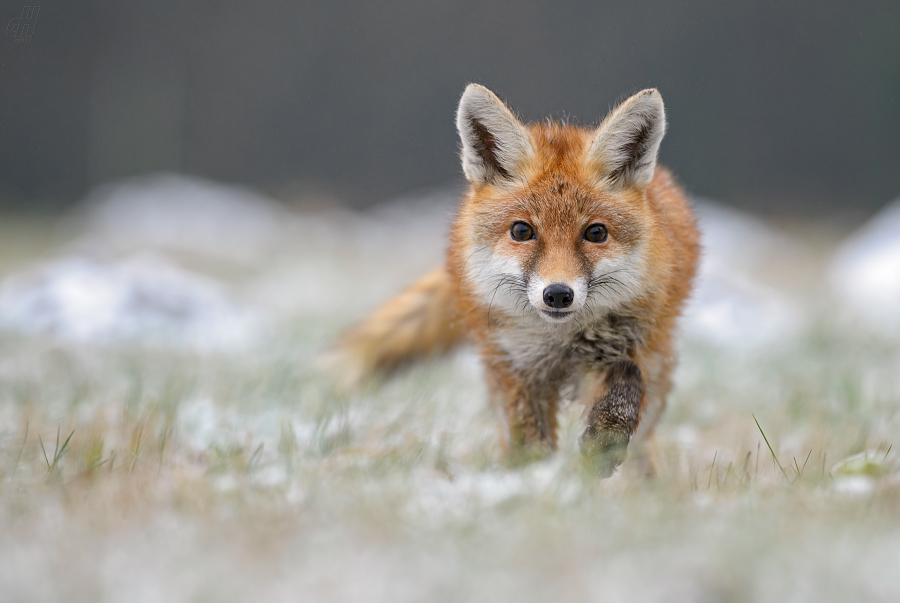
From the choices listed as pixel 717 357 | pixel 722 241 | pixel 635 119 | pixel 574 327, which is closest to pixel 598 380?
pixel 574 327

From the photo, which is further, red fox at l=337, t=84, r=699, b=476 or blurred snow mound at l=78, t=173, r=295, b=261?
blurred snow mound at l=78, t=173, r=295, b=261

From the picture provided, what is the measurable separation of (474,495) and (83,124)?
10.3 metres

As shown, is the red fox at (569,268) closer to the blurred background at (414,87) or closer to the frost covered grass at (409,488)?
the frost covered grass at (409,488)

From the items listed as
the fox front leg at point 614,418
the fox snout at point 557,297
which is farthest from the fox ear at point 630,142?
the fox front leg at point 614,418

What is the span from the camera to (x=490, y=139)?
3105 millimetres

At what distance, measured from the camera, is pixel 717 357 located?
17.2 ft

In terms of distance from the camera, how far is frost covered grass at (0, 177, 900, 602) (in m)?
1.75

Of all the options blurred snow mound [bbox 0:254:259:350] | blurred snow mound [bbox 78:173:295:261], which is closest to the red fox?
blurred snow mound [bbox 0:254:259:350]

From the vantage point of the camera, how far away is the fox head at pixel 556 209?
2.78 metres

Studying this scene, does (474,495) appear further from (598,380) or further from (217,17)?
(217,17)

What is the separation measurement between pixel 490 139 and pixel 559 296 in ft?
2.64

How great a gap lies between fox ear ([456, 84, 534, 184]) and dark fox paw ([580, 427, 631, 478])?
1.03 meters

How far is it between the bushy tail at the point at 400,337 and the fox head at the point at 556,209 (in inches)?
36.2

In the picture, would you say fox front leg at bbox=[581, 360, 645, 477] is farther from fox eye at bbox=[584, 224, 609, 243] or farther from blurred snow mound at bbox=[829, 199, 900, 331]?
blurred snow mound at bbox=[829, 199, 900, 331]
